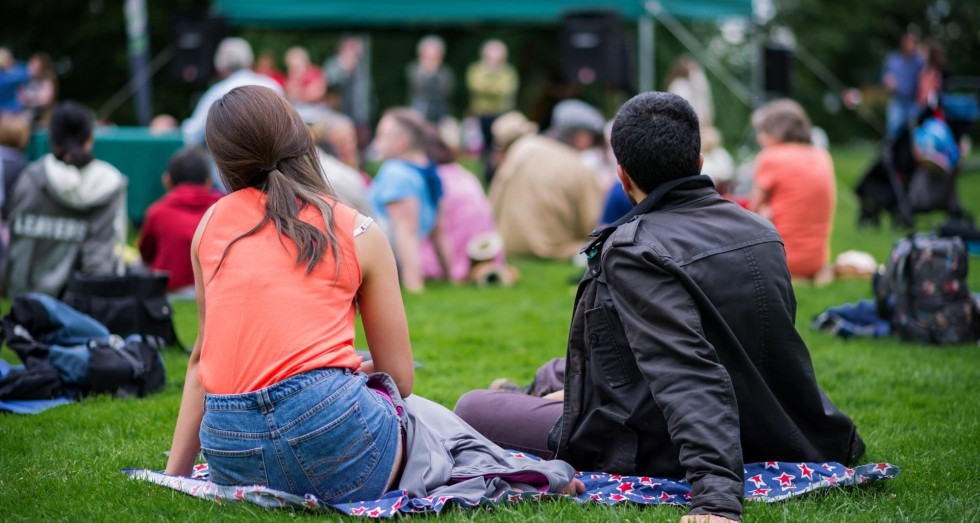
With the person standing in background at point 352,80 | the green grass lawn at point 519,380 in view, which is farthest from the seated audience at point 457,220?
the person standing in background at point 352,80

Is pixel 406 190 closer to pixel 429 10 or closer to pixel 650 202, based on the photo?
pixel 650 202

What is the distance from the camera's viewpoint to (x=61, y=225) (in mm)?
6707

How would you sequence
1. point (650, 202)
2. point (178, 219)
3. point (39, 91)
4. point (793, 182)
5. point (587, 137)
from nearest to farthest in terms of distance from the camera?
point (650, 202)
point (178, 219)
point (793, 182)
point (587, 137)
point (39, 91)

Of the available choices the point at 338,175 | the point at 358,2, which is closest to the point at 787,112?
the point at 338,175

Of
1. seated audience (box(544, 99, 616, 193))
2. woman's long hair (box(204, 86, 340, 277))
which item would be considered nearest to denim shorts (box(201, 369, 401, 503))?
woman's long hair (box(204, 86, 340, 277))

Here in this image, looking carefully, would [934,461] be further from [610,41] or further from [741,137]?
[741,137]

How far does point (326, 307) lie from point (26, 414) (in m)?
2.15

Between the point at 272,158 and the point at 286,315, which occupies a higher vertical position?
the point at 272,158

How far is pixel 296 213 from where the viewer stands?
2867 millimetres

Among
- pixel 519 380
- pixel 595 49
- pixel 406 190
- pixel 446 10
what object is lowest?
pixel 519 380

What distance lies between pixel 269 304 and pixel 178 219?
4329 mm

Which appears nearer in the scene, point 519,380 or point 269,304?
point 269,304

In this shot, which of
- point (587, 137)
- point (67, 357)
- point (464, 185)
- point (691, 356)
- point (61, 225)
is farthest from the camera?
point (587, 137)

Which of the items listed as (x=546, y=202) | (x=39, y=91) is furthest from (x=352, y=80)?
(x=546, y=202)
